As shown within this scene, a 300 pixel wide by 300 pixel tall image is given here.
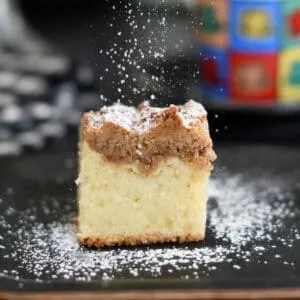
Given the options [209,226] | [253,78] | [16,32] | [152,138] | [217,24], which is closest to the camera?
[152,138]

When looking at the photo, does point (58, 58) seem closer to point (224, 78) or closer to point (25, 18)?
point (25, 18)

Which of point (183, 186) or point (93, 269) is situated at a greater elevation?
point (183, 186)

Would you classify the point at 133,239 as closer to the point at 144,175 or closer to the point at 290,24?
the point at 144,175

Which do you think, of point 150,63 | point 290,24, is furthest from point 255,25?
point 150,63

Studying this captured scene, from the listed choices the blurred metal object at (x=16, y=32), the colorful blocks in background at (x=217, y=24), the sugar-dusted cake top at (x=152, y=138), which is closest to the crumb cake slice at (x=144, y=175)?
the sugar-dusted cake top at (x=152, y=138)

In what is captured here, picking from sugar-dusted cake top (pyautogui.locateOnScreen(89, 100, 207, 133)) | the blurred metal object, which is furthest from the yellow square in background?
the blurred metal object

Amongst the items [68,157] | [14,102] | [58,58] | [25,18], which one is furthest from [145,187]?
[25,18]

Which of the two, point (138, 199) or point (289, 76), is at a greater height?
point (289, 76)
